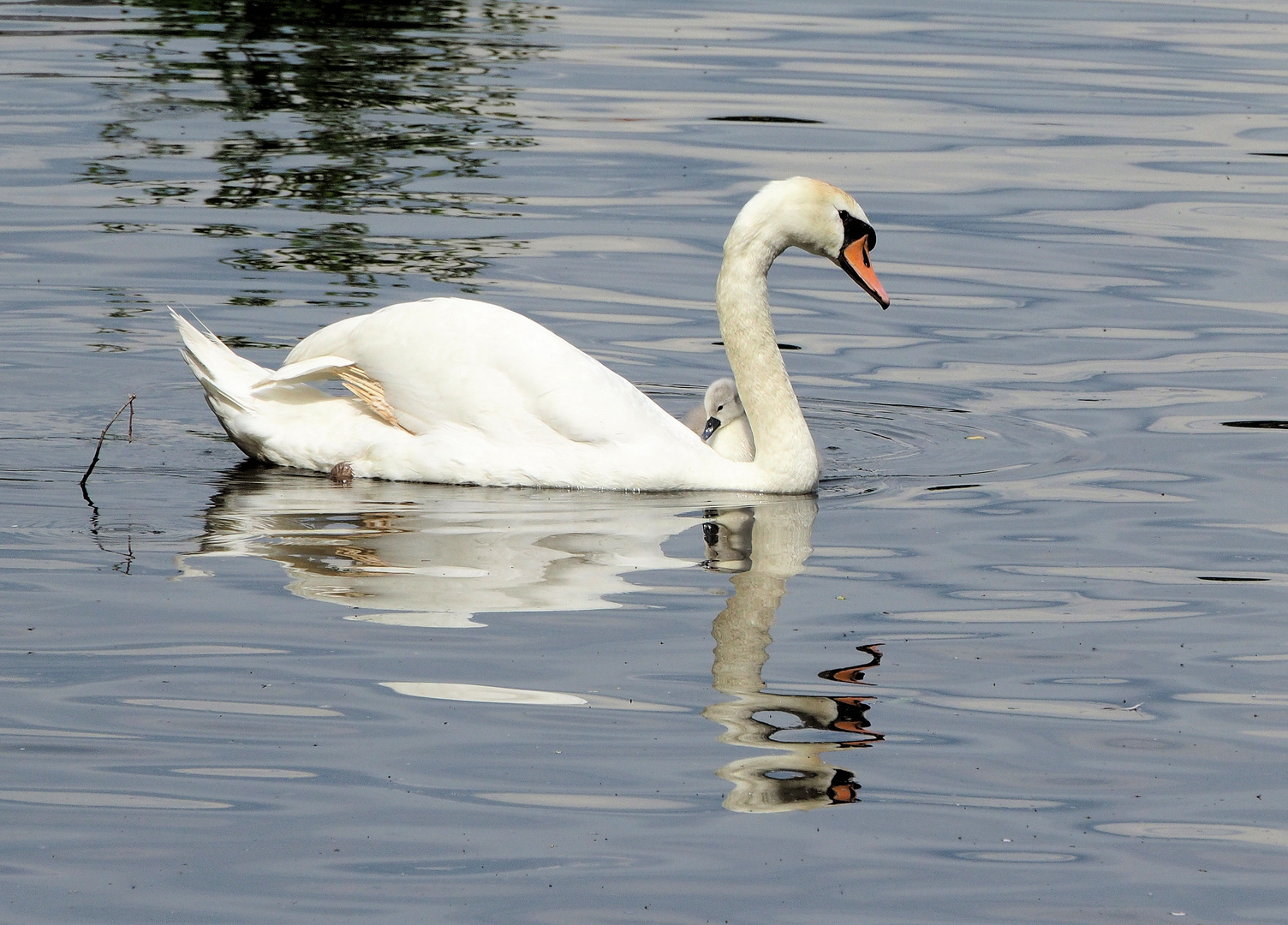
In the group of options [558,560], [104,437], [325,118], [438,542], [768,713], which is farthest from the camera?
[325,118]

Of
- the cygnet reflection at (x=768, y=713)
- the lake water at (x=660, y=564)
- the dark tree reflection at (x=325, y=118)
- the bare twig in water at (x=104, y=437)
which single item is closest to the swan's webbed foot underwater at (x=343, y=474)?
the lake water at (x=660, y=564)

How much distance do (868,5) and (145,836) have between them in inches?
900

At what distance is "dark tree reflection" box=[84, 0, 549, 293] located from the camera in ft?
45.5

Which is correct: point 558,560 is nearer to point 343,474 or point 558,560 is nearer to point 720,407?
point 343,474

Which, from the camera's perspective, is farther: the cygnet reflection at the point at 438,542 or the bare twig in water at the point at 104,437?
the bare twig in water at the point at 104,437

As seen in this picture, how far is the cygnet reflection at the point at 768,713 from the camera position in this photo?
5637 millimetres

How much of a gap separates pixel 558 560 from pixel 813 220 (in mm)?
2362

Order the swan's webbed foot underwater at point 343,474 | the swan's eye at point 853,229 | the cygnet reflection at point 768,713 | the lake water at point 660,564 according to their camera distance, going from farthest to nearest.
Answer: the swan's eye at point 853,229 < the swan's webbed foot underwater at point 343,474 < the cygnet reflection at point 768,713 < the lake water at point 660,564

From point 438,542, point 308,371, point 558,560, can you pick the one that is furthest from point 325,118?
point 558,560

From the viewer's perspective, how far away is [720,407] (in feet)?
32.7

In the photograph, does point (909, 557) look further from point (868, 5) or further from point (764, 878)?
point (868, 5)

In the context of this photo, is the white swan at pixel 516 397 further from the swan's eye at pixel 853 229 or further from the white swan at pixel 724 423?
the white swan at pixel 724 423

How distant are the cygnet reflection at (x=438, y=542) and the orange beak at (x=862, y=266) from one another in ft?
4.50

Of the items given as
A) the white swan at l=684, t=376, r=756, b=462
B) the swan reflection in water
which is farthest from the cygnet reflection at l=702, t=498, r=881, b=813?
the white swan at l=684, t=376, r=756, b=462
